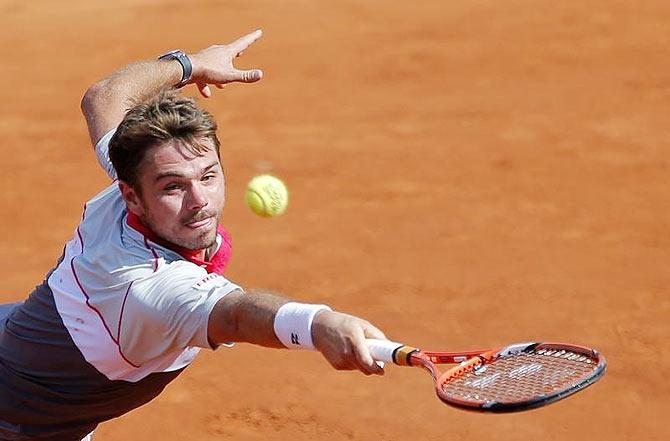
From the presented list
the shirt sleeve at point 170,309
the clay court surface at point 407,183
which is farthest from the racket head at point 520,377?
the clay court surface at point 407,183

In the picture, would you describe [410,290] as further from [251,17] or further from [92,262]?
[251,17]

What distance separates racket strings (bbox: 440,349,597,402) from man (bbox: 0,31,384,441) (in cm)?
49

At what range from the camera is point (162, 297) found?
441 cm

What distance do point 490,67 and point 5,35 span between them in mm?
6081

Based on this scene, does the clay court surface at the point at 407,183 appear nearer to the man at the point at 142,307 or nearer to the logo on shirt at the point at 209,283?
the man at the point at 142,307


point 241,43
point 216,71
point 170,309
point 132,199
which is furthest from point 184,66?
point 170,309

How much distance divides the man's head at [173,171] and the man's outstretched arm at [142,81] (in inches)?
44.9

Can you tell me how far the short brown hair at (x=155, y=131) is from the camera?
4.66 m

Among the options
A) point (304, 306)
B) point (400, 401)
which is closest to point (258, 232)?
point (400, 401)

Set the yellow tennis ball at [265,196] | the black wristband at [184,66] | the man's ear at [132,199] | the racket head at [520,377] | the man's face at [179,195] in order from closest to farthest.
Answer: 1. the racket head at [520,377]
2. the man's face at [179,195]
3. the man's ear at [132,199]
4. the black wristband at [184,66]
5. the yellow tennis ball at [265,196]

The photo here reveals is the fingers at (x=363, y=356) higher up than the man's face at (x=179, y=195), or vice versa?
the man's face at (x=179, y=195)

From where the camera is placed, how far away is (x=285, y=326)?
4117mm

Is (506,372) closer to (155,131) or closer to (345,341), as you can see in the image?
(345,341)

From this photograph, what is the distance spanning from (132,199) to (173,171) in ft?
0.86
